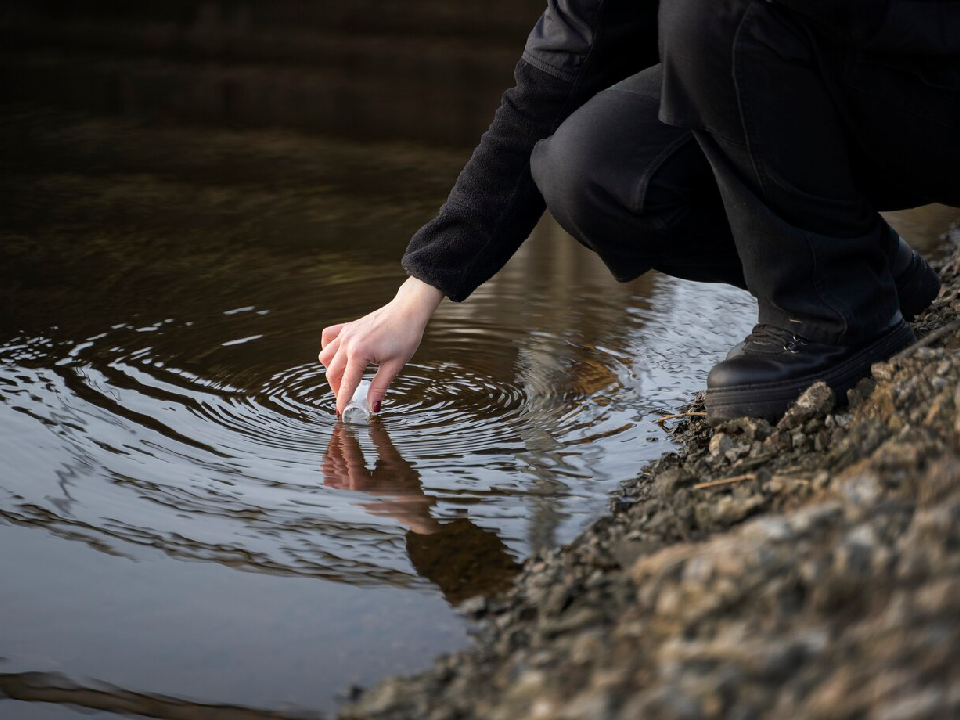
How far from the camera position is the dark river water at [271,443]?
51.0 inches

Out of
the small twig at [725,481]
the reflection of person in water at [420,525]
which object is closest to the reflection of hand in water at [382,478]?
the reflection of person in water at [420,525]

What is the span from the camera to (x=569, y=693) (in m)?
0.95

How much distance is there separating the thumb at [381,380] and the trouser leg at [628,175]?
38 cm

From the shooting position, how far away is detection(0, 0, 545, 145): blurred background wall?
488cm

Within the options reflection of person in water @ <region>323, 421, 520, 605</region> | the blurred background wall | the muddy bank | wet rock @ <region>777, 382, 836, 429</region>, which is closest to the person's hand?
reflection of person in water @ <region>323, 421, 520, 605</region>

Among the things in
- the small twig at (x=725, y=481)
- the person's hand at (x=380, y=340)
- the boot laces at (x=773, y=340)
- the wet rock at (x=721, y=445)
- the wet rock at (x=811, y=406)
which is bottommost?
the small twig at (x=725, y=481)

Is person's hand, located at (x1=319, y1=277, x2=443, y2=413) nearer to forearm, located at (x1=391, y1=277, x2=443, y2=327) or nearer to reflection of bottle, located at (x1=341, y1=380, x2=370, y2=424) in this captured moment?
forearm, located at (x1=391, y1=277, x2=443, y2=327)

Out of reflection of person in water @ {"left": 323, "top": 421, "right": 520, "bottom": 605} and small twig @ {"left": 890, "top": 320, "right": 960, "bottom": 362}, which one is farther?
small twig @ {"left": 890, "top": 320, "right": 960, "bottom": 362}

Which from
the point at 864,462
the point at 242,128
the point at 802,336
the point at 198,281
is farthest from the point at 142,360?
the point at 242,128

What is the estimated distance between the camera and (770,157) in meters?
1.57

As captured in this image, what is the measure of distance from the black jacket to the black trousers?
5cm

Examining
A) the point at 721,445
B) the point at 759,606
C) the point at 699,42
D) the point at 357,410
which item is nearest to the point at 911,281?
the point at 721,445

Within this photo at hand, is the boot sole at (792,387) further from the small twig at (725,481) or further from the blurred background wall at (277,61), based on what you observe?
the blurred background wall at (277,61)

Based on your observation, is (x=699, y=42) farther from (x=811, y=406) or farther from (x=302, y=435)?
(x=302, y=435)
